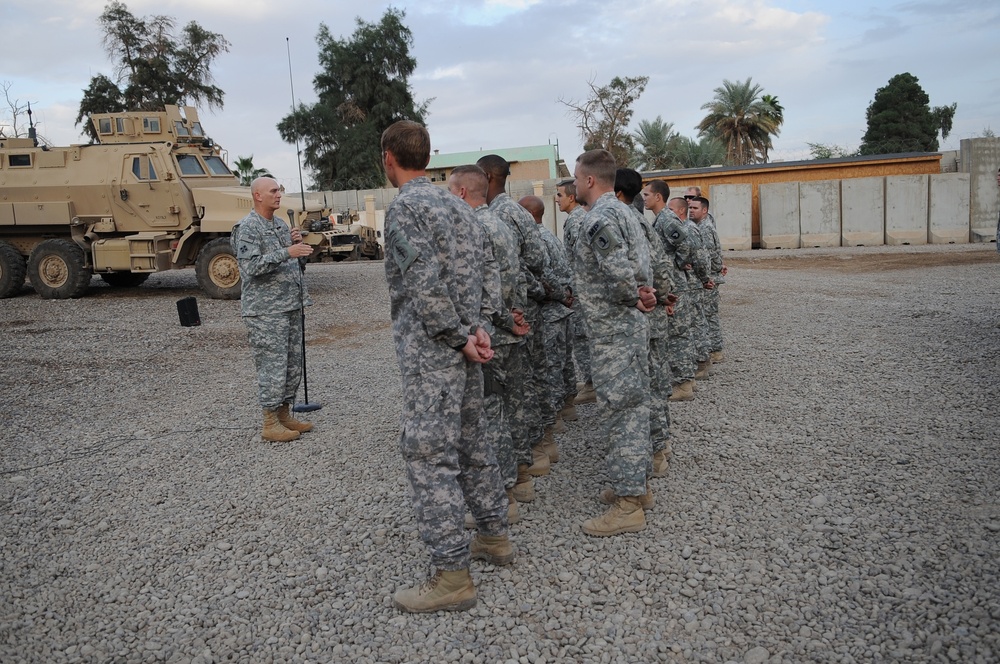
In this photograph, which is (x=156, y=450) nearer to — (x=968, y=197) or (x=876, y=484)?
(x=876, y=484)

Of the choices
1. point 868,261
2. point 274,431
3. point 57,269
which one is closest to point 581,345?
point 274,431

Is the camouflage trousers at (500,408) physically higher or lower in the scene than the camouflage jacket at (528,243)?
lower

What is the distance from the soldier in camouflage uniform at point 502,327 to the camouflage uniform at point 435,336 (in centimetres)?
53

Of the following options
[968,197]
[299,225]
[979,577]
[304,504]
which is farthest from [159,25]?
[979,577]

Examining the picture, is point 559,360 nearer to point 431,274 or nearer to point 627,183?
point 627,183

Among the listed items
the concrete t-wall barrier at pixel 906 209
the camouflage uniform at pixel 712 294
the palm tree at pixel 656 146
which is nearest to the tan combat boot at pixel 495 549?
the camouflage uniform at pixel 712 294

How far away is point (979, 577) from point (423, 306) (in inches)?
95.1

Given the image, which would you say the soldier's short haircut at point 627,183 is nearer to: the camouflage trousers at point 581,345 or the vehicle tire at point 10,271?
the camouflage trousers at point 581,345

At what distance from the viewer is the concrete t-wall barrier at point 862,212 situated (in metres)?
18.9

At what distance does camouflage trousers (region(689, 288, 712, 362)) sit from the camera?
6.63 m

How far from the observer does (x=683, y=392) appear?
5.94 metres

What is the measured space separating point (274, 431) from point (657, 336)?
2.75 m

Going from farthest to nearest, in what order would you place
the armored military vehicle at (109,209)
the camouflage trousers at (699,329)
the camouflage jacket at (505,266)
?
1. the armored military vehicle at (109,209)
2. the camouflage trousers at (699,329)
3. the camouflage jacket at (505,266)

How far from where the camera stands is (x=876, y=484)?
3.96 meters
